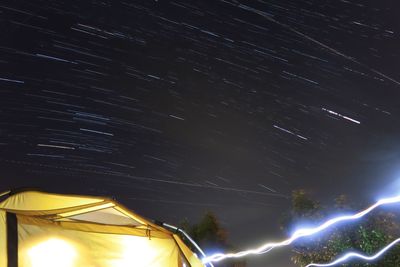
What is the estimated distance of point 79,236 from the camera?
5.31 metres

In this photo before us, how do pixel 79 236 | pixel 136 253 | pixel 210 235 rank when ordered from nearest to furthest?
pixel 79 236
pixel 136 253
pixel 210 235

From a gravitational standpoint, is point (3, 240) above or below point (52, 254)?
above

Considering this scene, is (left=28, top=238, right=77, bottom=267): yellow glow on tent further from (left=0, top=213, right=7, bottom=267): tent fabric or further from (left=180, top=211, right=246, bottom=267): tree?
(left=180, top=211, right=246, bottom=267): tree

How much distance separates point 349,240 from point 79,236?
7.14m

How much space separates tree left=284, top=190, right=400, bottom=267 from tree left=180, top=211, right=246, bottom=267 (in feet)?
28.8

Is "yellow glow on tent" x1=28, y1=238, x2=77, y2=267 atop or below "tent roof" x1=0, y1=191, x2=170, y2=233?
below

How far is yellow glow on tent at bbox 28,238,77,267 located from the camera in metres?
4.68

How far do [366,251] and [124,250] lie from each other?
6.45 m

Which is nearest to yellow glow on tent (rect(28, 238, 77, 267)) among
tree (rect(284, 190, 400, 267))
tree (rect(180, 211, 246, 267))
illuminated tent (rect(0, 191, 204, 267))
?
illuminated tent (rect(0, 191, 204, 267))

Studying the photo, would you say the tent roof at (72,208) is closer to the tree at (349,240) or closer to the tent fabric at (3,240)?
the tent fabric at (3,240)

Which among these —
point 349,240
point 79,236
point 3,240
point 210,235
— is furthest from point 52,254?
point 210,235

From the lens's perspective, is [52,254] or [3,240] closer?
[3,240]

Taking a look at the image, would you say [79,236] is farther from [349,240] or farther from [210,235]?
[210,235]

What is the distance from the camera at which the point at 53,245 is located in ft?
16.3
